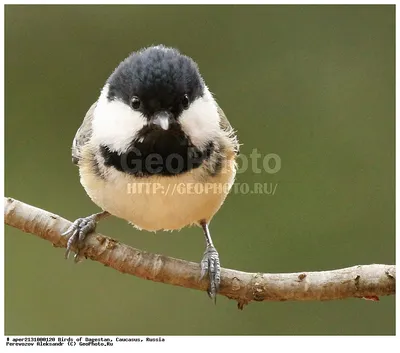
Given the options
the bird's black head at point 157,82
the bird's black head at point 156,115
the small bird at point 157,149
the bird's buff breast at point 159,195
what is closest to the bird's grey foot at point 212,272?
the small bird at point 157,149

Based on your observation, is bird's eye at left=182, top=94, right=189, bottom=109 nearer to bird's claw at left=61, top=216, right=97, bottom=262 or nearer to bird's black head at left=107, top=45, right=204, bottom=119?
bird's black head at left=107, top=45, right=204, bottom=119

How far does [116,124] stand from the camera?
1.43m

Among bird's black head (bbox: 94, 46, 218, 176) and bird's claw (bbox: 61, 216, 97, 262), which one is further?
bird's claw (bbox: 61, 216, 97, 262)

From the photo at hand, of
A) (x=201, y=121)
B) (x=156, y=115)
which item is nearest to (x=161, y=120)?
(x=156, y=115)

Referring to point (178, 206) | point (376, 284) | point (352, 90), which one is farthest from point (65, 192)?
point (376, 284)

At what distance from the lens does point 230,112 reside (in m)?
2.45

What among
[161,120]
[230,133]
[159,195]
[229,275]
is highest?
[230,133]

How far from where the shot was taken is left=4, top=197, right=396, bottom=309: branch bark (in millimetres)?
1361

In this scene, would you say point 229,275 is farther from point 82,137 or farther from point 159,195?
point 82,137

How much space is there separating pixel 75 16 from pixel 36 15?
159 mm

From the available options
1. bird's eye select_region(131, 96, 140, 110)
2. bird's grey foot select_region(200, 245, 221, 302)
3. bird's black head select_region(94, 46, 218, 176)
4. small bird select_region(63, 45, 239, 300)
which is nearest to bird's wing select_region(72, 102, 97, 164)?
small bird select_region(63, 45, 239, 300)

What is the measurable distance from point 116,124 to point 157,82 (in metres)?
0.15

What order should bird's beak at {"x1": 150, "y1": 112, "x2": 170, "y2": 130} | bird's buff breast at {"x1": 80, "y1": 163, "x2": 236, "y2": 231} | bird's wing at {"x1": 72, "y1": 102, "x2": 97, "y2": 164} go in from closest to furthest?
1. bird's beak at {"x1": 150, "y1": 112, "x2": 170, "y2": 130}
2. bird's buff breast at {"x1": 80, "y1": 163, "x2": 236, "y2": 231}
3. bird's wing at {"x1": 72, "y1": 102, "x2": 97, "y2": 164}
